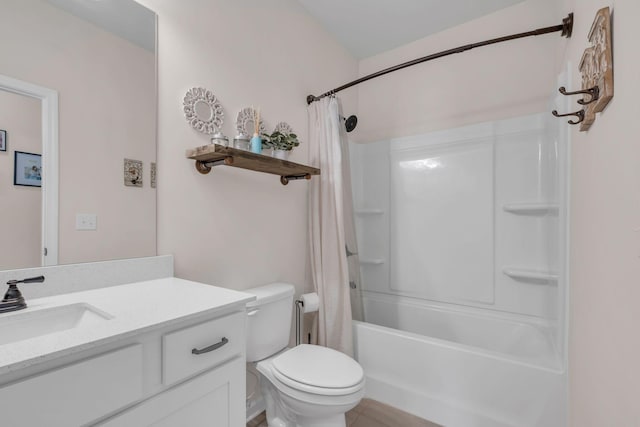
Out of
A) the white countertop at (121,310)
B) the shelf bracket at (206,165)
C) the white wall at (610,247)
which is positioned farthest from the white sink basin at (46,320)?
the white wall at (610,247)

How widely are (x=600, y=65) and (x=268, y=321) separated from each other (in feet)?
5.27

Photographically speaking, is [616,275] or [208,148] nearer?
[616,275]

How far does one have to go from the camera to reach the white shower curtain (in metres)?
1.93

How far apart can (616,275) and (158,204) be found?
161 cm

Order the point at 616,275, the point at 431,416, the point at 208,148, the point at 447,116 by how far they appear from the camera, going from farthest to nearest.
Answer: the point at 447,116
the point at 431,416
the point at 208,148
the point at 616,275

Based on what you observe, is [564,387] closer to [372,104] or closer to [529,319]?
[529,319]

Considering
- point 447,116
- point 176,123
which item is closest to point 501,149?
point 447,116

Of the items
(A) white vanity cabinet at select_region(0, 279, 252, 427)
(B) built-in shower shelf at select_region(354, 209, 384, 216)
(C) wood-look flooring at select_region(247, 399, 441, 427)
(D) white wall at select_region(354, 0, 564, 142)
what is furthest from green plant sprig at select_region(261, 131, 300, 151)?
(C) wood-look flooring at select_region(247, 399, 441, 427)

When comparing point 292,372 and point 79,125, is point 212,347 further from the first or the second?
point 79,125

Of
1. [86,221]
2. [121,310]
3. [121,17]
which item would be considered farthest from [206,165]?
[121,310]

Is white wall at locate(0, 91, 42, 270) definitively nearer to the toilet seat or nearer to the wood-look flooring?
the toilet seat

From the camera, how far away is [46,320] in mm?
834

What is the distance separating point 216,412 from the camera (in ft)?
2.90

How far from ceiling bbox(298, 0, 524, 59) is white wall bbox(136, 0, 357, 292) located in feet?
0.59
